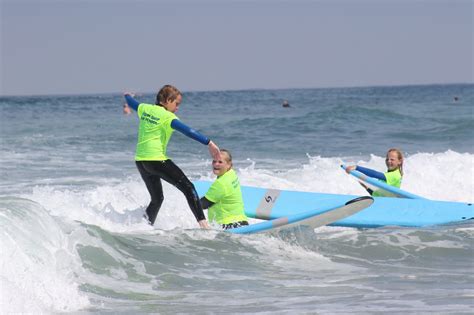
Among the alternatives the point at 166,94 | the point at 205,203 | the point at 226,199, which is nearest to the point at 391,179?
the point at 226,199

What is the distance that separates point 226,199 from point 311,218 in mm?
825

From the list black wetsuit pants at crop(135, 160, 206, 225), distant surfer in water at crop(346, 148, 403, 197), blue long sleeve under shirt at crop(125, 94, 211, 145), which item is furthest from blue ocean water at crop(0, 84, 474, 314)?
blue long sleeve under shirt at crop(125, 94, 211, 145)

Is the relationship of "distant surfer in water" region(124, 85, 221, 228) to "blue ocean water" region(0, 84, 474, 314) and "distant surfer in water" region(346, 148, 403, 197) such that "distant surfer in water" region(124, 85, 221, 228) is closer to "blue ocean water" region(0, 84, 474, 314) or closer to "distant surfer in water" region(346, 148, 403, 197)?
"blue ocean water" region(0, 84, 474, 314)

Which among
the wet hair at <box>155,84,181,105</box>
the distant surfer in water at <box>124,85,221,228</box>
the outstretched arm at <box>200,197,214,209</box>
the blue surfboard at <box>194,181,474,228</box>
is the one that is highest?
the wet hair at <box>155,84,181,105</box>

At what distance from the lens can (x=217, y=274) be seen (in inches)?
274

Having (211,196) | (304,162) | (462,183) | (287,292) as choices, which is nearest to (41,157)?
(304,162)

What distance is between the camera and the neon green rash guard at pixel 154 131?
7.49 metres

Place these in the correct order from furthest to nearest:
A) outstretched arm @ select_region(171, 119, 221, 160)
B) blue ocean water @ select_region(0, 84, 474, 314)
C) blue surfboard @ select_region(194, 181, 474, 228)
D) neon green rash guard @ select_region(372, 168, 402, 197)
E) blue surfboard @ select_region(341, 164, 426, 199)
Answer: neon green rash guard @ select_region(372, 168, 402, 197) < blue surfboard @ select_region(341, 164, 426, 199) < blue surfboard @ select_region(194, 181, 474, 228) < outstretched arm @ select_region(171, 119, 221, 160) < blue ocean water @ select_region(0, 84, 474, 314)

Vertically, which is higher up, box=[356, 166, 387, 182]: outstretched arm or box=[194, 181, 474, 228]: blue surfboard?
box=[356, 166, 387, 182]: outstretched arm

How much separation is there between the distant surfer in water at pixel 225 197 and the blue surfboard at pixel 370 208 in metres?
1.67

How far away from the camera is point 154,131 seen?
751 centimetres

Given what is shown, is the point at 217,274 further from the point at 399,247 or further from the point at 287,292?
the point at 399,247

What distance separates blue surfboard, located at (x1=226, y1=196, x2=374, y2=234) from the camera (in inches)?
309

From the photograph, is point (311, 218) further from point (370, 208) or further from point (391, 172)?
point (391, 172)
